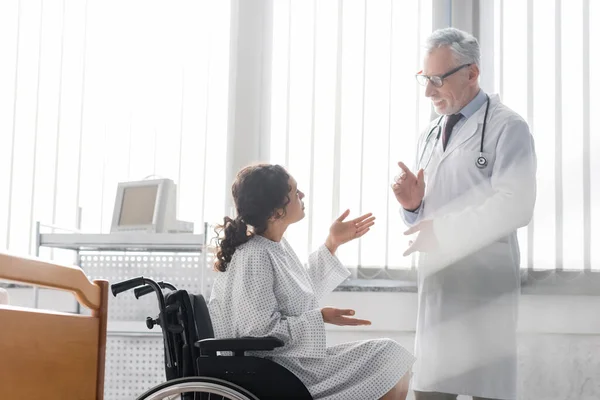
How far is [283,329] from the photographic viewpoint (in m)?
2.19

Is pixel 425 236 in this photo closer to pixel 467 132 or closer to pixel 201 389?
pixel 467 132

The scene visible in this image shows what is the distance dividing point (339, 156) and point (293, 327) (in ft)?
4.92

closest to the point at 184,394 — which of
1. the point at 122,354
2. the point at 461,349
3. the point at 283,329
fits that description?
the point at 283,329

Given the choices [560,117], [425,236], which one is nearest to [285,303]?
[425,236]

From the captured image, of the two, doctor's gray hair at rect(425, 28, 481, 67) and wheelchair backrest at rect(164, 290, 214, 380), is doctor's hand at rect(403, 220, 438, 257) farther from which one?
wheelchair backrest at rect(164, 290, 214, 380)

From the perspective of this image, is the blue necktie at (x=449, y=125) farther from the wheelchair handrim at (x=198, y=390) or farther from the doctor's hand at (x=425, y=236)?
the wheelchair handrim at (x=198, y=390)

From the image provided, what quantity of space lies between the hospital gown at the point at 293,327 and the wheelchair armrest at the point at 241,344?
16 cm

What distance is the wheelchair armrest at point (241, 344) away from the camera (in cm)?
201

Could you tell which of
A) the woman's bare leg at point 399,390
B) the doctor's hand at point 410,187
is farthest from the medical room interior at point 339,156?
the woman's bare leg at point 399,390

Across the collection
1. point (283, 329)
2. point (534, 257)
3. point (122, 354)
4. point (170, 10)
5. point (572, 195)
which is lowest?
point (122, 354)

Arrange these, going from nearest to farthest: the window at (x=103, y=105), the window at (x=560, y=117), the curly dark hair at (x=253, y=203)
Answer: the curly dark hair at (x=253, y=203)
the window at (x=560, y=117)
the window at (x=103, y=105)

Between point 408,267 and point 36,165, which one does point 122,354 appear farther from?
point 408,267

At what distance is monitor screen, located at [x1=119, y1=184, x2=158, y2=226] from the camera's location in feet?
11.1

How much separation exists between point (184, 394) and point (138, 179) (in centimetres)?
176
